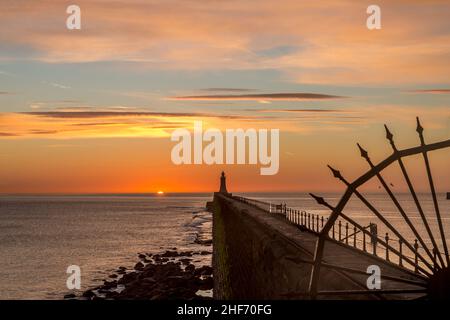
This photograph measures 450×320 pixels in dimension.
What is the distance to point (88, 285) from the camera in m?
45.7

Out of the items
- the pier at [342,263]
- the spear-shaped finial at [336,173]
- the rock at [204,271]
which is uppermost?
the spear-shaped finial at [336,173]

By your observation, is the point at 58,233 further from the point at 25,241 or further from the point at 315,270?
the point at 315,270

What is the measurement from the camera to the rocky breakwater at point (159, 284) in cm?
3772

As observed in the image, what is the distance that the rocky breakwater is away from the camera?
124ft

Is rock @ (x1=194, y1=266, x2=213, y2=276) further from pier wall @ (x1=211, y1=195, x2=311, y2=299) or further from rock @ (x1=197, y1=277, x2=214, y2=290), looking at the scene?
pier wall @ (x1=211, y1=195, x2=311, y2=299)

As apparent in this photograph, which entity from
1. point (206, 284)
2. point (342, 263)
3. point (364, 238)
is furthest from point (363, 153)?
point (206, 284)

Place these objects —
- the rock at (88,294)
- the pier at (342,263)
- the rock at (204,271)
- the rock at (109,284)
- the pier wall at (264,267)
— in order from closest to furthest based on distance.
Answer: the pier at (342,263)
the pier wall at (264,267)
the rock at (88,294)
the rock at (109,284)
the rock at (204,271)

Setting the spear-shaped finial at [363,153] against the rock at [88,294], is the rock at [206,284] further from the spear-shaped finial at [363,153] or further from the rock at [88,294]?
the spear-shaped finial at [363,153]

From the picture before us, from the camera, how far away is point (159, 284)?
4122 cm

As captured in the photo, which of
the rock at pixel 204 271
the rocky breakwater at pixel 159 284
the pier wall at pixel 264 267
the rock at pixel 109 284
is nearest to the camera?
the pier wall at pixel 264 267

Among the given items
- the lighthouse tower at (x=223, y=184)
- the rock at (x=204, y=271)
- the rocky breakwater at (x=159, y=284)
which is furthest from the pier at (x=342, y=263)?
the lighthouse tower at (x=223, y=184)

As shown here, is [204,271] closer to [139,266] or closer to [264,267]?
[139,266]
